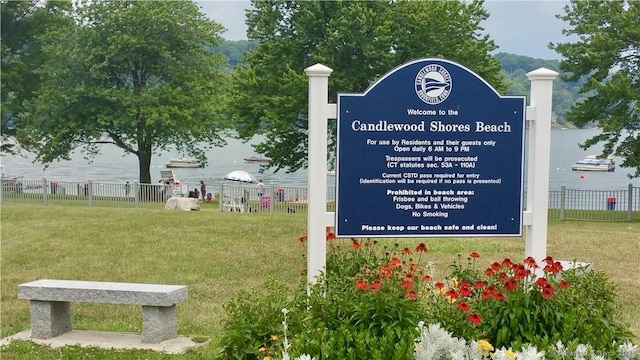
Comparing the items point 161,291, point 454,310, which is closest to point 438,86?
point 454,310

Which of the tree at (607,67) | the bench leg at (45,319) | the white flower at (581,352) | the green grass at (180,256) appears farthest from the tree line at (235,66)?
the white flower at (581,352)

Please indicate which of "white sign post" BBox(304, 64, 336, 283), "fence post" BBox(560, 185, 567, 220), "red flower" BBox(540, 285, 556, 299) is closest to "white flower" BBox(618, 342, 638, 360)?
"red flower" BBox(540, 285, 556, 299)

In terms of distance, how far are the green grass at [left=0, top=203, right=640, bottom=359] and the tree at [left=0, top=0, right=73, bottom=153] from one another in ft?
68.3

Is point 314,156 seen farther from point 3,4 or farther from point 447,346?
point 3,4

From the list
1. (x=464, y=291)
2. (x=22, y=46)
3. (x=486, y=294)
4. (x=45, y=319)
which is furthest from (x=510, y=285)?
(x=22, y=46)

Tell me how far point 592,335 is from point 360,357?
175 centimetres

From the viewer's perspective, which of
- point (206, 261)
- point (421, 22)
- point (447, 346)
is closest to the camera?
point (447, 346)

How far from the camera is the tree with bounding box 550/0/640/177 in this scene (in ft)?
87.4

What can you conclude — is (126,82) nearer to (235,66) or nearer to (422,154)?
(235,66)

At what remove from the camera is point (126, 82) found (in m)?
38.4

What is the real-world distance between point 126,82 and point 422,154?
34238 mm

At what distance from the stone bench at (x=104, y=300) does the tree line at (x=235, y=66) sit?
769 inches

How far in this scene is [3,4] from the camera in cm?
3731

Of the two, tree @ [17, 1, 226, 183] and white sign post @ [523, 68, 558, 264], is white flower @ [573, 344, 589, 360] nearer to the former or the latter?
white sign post @ [523, 68, 558, 264]
